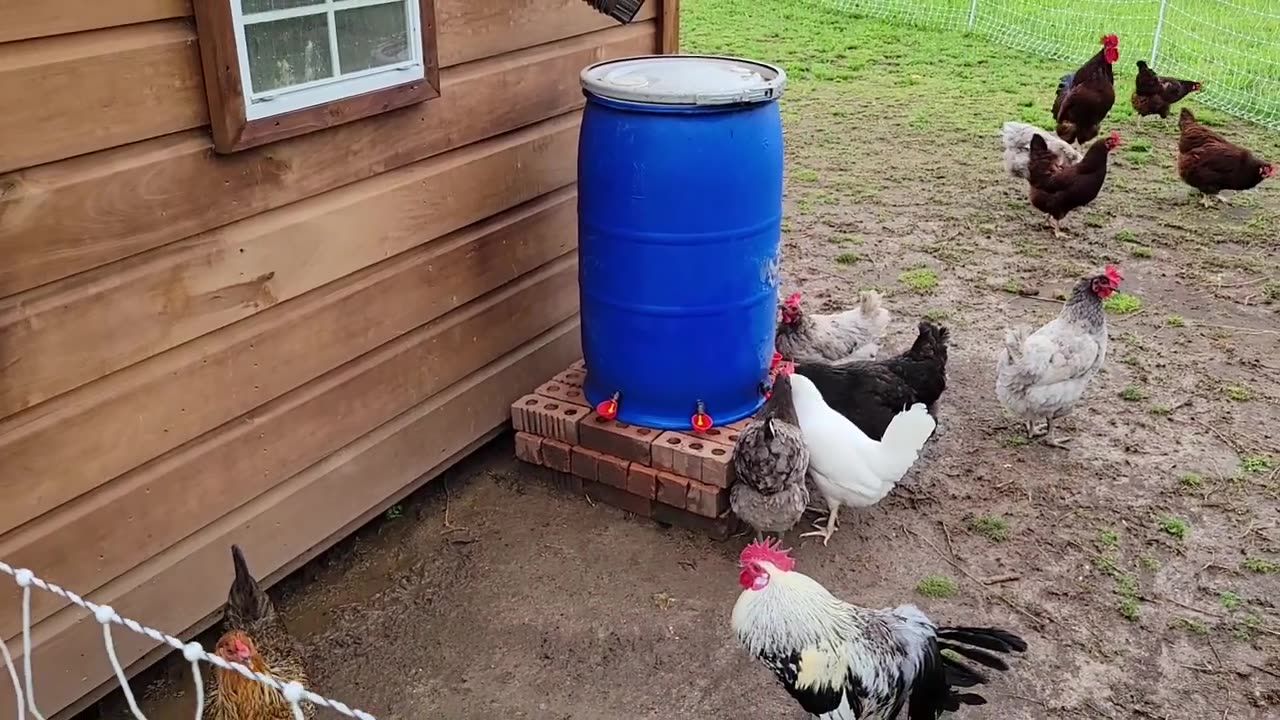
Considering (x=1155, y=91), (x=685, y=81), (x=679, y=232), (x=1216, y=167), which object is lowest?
(x=1216, y=167)

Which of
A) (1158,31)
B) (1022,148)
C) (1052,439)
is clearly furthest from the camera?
(1158,31)

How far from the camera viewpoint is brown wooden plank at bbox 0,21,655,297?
2.23 meters

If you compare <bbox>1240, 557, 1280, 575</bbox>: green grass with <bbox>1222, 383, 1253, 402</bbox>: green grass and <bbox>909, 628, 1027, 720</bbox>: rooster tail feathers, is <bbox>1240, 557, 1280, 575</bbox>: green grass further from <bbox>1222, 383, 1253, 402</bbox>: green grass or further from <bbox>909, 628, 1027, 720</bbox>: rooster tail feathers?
<bbox>909, 628, 1027, 720</bbox>: rooster tail feathers

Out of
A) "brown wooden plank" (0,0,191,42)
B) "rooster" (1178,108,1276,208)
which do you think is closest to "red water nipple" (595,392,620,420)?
"brown wooden plank" (0,0,191,42)

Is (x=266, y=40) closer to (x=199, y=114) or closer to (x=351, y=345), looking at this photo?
(x=199, y=114)

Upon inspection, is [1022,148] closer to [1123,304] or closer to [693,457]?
[1123,304]

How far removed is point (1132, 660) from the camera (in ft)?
9.82

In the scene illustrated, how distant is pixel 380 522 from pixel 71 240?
1.59 m

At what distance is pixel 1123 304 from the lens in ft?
17.6

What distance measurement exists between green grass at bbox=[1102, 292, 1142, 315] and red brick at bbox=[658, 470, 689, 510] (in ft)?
9.91

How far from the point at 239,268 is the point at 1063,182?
17.0 ft

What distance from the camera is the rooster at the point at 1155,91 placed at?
27.5 feet

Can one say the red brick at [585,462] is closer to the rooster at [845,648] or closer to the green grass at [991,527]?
the rooster at [845,648]

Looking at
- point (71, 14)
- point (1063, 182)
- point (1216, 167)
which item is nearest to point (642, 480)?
point (71, 14)
